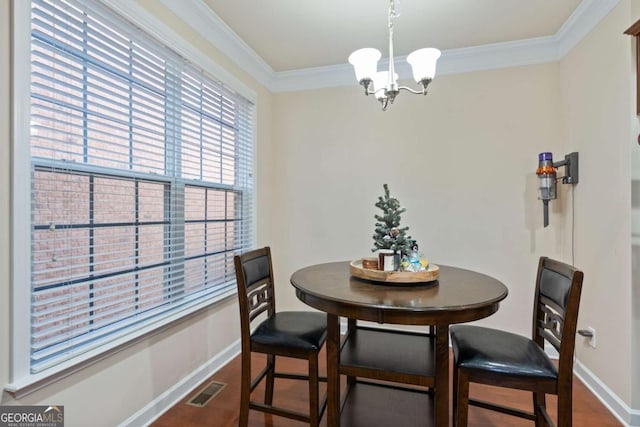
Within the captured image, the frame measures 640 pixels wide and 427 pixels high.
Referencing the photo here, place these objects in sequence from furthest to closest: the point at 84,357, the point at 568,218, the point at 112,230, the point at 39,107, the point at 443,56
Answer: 1. the point at 443,56
2. the point at 568,218
3. the point at 112,230
4. the point at 84,357
5. the point at 39,107

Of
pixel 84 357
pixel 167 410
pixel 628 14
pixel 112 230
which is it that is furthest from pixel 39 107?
pixel 628 14

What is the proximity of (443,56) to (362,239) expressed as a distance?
174 cm

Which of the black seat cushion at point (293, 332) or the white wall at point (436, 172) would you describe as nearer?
the black seat cushion at point (293, 332)

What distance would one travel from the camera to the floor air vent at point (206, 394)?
2030 millimetres

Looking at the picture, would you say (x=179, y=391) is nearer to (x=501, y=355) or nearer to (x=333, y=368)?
(x=333, y=368)

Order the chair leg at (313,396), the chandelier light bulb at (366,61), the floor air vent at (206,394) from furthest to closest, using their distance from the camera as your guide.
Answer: the floor air vent at (206,394)
the chandelier light bulb at (366,61)
the chair leg at (313,396)

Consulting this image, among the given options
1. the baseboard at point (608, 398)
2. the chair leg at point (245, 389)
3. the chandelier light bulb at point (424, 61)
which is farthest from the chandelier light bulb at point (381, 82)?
the baseboard at point (608, 398)

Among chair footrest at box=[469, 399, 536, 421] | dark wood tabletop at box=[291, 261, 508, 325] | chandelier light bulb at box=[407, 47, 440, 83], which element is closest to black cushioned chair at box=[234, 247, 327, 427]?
dark wood tabletop at box=[291, 261, 508, 325]

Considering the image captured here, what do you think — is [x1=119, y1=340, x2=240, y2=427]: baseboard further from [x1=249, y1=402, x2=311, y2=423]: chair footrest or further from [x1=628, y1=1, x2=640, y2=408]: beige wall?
[x1=628, y1=1, x2=640, y2=408]: beige wall

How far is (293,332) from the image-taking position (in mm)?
1702

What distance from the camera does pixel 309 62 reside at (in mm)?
2977

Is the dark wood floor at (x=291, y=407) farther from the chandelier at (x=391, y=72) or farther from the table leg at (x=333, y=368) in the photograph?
the chandelier at (x=391, y=72)

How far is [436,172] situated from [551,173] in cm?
83

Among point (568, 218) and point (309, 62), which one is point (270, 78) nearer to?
point (309, 62)
